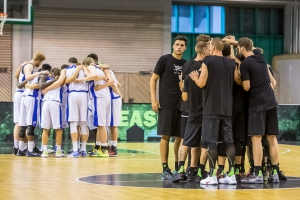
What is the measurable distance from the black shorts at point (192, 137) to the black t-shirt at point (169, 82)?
700 millimetres

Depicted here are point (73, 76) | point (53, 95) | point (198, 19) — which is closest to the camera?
point (73, 76)

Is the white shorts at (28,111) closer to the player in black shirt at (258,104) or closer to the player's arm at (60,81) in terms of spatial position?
the player's arm at (60,81)

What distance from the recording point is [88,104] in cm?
1561

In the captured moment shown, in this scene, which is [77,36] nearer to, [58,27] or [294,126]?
[58,27]

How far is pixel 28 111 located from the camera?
15.6 meters

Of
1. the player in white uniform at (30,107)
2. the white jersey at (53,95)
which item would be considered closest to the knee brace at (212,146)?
the white jersey at (53,95)

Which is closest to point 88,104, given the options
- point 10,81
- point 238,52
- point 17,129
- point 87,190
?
point 17,129

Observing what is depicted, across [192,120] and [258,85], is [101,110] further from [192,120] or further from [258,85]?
[258,85]

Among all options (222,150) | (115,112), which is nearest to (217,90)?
(222,150)

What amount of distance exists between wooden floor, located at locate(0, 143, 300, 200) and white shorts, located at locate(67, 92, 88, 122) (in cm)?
102

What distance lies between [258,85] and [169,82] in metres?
1.42

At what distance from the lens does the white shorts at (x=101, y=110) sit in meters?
15.3

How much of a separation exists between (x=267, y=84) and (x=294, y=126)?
15.0 meters

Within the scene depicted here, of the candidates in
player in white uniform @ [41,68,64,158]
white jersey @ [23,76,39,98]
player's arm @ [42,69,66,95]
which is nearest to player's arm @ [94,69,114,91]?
player's arm @ [42,69,66,95]
